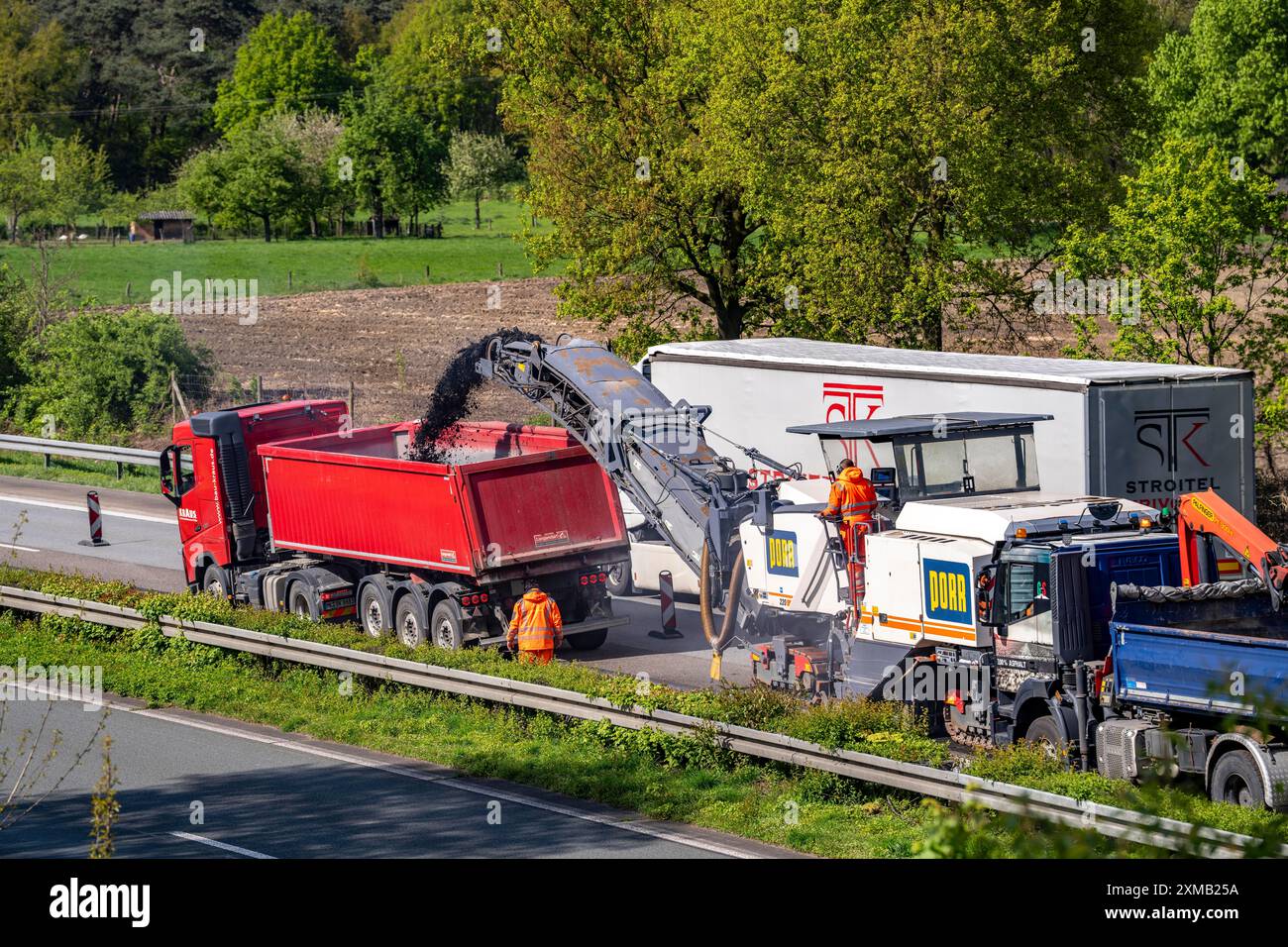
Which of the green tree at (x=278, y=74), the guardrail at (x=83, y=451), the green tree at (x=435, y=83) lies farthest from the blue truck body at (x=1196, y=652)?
the green tree at (x=278, y=74)

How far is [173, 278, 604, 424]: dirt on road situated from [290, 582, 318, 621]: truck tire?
60.4 feet

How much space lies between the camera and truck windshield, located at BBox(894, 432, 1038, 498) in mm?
16859

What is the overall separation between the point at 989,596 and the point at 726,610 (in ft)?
15.1

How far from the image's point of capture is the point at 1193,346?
2558 centimetres

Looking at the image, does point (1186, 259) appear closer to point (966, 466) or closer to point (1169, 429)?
point (1169, 429)

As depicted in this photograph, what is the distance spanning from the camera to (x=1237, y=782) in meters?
12.3

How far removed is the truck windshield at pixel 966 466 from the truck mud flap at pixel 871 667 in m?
1.84

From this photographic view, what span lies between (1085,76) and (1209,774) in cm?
2138

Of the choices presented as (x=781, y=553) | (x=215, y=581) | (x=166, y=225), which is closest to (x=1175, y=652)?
(x=781, y=553)

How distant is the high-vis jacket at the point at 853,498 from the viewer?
15.9m
